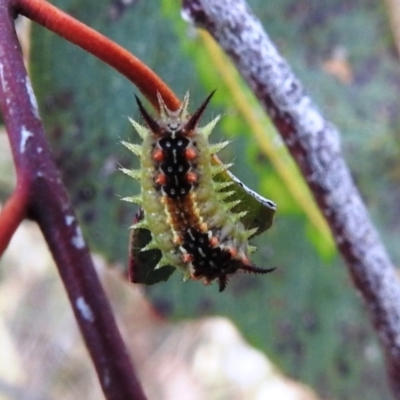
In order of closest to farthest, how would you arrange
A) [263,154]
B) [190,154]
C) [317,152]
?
[190,154] → [317,152] → [263,154]

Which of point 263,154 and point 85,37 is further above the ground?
point 263,154

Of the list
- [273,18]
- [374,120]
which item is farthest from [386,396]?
[273,18]

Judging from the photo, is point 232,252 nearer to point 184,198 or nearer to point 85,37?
point 184,198

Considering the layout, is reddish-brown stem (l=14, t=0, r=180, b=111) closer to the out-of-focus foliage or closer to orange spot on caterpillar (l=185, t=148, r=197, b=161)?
orange spot on caterpillar (l=185, t=148, r=197, b=161)

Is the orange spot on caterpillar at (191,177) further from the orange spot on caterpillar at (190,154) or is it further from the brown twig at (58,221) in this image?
the brown twig at (58,221)

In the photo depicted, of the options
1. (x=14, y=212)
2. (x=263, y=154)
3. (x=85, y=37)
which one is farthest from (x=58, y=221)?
A: (x=263, y=154)
